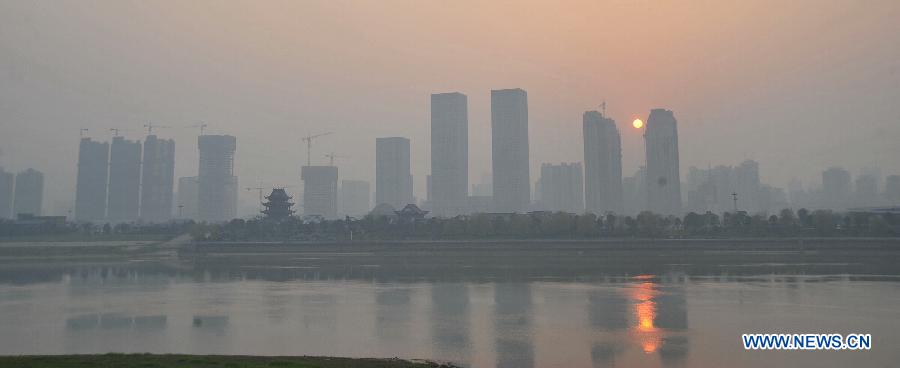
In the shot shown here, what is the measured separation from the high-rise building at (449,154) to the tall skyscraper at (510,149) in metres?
10.2

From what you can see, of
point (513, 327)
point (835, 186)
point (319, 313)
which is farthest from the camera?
point (835, 186)

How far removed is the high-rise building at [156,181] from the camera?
169000mm

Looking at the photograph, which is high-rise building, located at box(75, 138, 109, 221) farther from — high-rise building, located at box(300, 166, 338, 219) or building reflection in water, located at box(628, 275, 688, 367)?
building reflection in water, located at box(628, 275, 688, 367)

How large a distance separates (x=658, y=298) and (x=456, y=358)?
12.7m

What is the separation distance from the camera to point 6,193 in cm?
14988

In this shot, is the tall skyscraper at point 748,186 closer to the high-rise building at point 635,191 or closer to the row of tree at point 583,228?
the high-rise building at point 635,191

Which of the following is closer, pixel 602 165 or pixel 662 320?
pixel 662 320

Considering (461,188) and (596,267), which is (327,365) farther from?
(461,188)

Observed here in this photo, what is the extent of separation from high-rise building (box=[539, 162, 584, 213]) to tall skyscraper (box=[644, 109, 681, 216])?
3728cm

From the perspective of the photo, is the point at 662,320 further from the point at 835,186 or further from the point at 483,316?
the point at 835,186

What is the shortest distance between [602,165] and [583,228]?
69.4 metres

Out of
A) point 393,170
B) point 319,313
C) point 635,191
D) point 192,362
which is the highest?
point 393,170

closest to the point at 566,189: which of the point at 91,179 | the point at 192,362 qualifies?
the point at 91,179

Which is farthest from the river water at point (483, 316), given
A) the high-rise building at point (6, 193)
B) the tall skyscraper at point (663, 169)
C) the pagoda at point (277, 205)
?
the high-rise building at point (6, 193)
